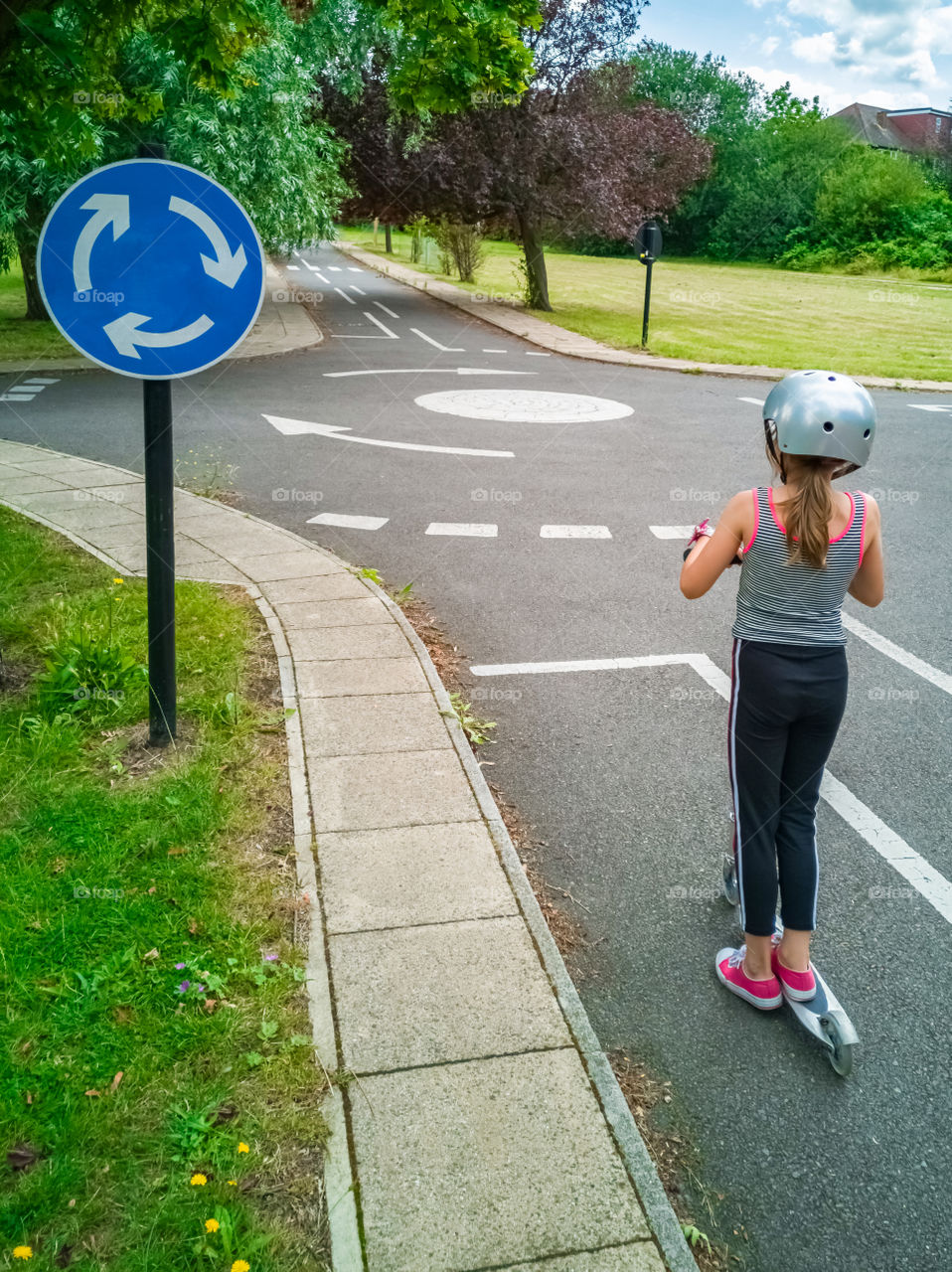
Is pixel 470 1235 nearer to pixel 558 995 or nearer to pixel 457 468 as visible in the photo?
pixel 558 995

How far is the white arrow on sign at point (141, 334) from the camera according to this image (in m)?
4.01

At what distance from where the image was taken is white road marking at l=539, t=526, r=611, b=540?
336 inches

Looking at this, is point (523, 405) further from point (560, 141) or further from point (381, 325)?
point (560, 141)

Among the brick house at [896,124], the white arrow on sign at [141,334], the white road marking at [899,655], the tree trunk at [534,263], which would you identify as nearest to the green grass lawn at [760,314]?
the tree trunk at [534,263]

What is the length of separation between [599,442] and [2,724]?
8.76 metres

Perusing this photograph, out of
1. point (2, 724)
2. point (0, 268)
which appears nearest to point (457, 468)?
point (2, 724)

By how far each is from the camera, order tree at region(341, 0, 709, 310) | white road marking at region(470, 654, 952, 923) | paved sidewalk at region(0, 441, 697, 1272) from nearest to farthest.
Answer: paved sidewalk at region(0, 441, 697, 1272)
white road marking at region(470, 654, 952, 923)
tree at region(341, 0, 709, 310)

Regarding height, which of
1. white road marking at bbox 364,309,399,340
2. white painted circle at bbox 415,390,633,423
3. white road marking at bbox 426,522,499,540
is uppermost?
white road marking at bbox 364,309,399,340

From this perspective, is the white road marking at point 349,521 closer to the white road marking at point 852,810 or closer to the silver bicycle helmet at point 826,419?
the white road marking at point 852,810

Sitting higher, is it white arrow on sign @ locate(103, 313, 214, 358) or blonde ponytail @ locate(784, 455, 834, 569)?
white arrow on sign @ locate(103, 313, 214, 358)

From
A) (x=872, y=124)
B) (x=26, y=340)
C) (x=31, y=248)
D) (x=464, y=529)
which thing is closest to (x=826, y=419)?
(x=464, y=529)

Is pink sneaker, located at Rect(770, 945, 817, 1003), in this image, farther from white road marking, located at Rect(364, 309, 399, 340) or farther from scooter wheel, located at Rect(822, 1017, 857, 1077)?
white road marking, located at Rect(364, 309, 399, 340)

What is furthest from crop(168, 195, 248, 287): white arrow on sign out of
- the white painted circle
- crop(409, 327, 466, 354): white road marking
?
crop(409, 327, 466, 354): white road marking

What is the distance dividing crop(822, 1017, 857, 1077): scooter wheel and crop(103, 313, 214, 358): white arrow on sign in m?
3.30
